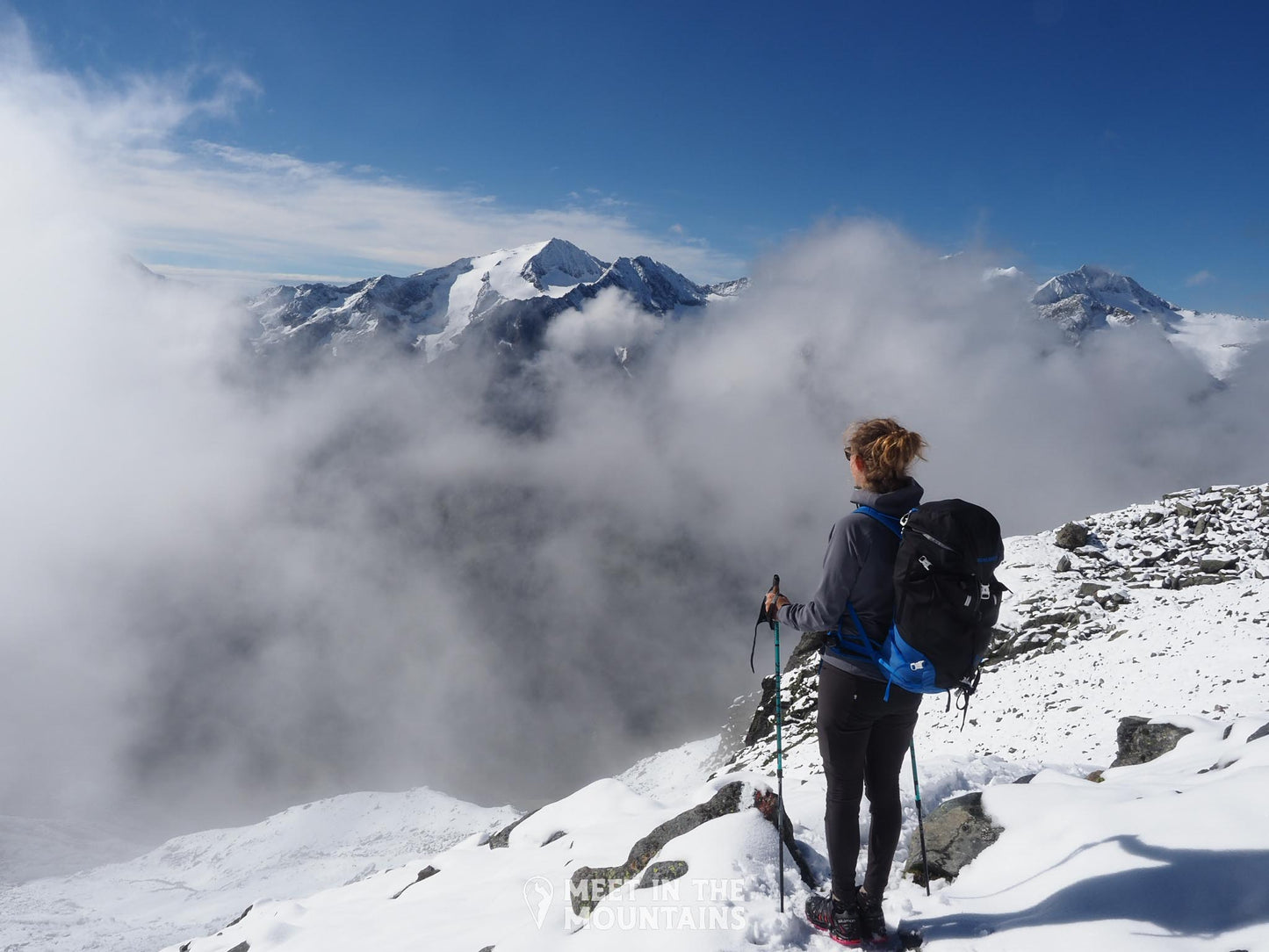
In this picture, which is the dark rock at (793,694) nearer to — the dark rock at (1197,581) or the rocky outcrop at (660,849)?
the dark rock at (1197,581)

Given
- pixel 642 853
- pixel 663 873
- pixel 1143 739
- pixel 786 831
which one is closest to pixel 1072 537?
pixel 1143 739

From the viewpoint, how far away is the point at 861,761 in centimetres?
534

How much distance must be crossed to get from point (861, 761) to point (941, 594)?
1.64 m

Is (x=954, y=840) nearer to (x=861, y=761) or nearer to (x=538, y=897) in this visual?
(x=861, y=761)

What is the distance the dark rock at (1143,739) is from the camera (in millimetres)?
10961

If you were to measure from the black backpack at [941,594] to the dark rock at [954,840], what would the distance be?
152 inches

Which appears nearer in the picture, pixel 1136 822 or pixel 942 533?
pixel 942 533

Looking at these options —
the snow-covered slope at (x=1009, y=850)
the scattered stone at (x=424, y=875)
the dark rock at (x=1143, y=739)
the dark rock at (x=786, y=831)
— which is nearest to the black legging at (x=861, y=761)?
the snow-covered slope at (x=1009, y=850)

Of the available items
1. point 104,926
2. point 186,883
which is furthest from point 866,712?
point 186,883

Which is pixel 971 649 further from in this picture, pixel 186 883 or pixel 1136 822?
pixel 186 883

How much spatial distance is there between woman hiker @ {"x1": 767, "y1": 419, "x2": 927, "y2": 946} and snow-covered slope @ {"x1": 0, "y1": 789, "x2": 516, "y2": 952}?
83170 millimetres

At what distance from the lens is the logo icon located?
7.98m

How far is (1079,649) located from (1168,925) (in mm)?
22845

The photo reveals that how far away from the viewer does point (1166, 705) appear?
55.9 feet
